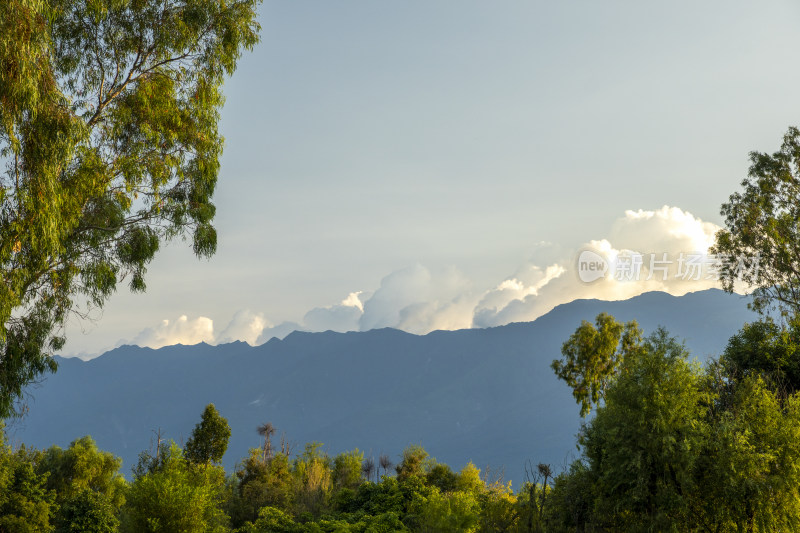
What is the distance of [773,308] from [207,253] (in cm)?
2499

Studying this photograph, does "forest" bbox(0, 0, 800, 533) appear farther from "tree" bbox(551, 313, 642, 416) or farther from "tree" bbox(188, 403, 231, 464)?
"tree" bbox(188, 403, 231, 464)

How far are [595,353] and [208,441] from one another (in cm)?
2954

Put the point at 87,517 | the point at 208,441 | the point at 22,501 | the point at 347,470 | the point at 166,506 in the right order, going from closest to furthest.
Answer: the point at 166,506
the point at 87,517
the point at 22,501
the point at 208,441
the point at 347,470

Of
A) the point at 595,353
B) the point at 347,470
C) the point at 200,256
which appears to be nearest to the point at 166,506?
the point at 200,256

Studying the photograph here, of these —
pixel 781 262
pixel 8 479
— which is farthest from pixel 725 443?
pixel 8 479

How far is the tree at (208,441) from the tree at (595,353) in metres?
26.5

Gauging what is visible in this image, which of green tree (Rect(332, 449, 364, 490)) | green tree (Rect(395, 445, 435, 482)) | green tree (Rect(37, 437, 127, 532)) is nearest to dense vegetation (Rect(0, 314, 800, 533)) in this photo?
green tree (Rect(395, 445, 435, 482))

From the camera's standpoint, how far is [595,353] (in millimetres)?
39125

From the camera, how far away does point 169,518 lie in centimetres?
2575

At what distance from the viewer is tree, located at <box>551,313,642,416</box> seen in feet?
128

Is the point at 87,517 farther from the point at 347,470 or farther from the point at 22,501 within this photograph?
the point at 347,470

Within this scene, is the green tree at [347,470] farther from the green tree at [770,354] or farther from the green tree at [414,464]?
the green tree at [770,354]

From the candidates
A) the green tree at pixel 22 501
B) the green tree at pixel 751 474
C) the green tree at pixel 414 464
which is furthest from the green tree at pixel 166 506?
the green tree at pixel 414 464

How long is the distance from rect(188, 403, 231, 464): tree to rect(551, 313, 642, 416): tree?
86.8ft
